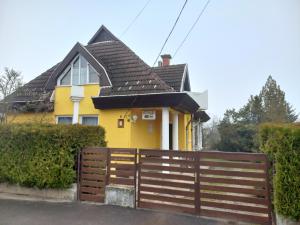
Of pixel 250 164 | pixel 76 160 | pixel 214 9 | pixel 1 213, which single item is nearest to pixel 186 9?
pixel 214 9

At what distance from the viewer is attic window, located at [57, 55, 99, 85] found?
1245 cm

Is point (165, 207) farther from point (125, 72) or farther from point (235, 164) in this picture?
point (125, 72)

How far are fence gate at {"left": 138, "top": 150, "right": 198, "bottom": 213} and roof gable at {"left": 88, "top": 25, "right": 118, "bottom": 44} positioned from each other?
10.1 meters

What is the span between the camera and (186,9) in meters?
7.97

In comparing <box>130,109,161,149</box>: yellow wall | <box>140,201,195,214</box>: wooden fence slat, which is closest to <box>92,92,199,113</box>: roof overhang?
<box>130,109,161,149</box>: yellow wall

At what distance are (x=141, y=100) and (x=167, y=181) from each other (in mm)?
4952

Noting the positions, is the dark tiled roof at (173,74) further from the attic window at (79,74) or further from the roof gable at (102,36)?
the attic window at (79,74)

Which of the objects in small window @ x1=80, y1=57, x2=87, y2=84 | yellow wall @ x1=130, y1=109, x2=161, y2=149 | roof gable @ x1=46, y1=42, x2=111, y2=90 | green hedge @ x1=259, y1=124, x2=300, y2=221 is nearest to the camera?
green hedge @ x1=259, y1=124, x2=300, y2=221

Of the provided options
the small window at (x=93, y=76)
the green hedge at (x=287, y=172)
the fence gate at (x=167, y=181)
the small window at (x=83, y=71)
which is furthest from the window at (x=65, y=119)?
the green hedge at (x=287, y=172)

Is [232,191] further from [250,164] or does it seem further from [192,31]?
[192,31]

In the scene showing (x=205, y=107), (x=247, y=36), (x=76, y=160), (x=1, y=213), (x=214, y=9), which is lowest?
(x=1, y=213)

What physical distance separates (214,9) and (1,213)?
29.0 feet

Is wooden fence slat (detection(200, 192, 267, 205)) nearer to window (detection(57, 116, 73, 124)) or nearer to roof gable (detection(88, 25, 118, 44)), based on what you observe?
window (detection(57, 116, 73, 124))

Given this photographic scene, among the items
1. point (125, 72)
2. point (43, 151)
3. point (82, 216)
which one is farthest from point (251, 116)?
point (82, 216)
